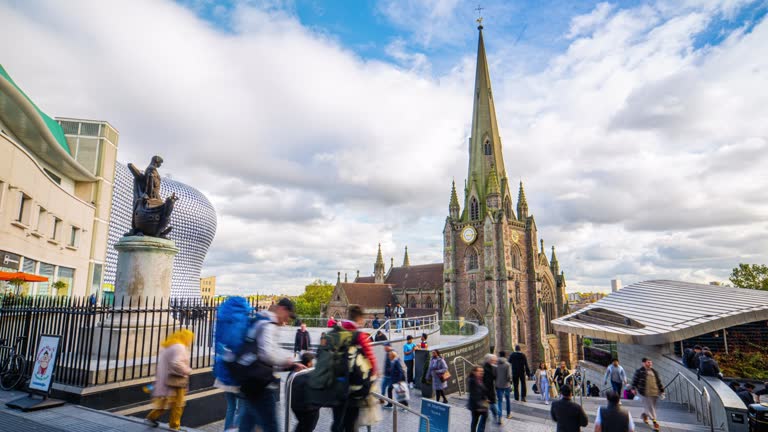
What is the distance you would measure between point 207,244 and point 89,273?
68.4 meters

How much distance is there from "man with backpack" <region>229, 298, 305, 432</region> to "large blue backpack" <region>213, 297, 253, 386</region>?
0.07 metres

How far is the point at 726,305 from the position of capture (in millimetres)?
16781

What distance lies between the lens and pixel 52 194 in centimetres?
2623

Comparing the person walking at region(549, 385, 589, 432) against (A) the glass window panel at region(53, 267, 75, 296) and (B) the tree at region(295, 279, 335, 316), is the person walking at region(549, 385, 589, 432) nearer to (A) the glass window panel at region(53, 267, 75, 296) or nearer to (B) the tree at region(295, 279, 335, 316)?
(A) the glass window panel at region(53, 267, 75, 296)

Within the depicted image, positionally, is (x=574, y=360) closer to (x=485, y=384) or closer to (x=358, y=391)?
(x=485, y=384)

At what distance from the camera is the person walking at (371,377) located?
3838 mm

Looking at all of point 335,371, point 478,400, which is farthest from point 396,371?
point 335,371

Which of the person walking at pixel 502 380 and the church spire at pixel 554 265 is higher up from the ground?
the church spire at pixel 554 265

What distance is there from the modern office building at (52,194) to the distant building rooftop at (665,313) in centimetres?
2933

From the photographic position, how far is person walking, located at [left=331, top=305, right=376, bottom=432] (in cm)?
384

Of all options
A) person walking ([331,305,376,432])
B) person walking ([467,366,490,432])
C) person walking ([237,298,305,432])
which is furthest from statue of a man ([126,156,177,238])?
person walking ([467,366,490,432])

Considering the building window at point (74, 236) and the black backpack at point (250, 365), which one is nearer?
the black backpack at point (250, 365)

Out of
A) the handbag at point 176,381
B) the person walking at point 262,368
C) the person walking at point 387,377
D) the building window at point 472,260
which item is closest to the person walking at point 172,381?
the handbag at point 176,381

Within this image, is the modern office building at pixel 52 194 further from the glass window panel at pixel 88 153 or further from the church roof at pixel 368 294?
the church roof at pixel 368 294
